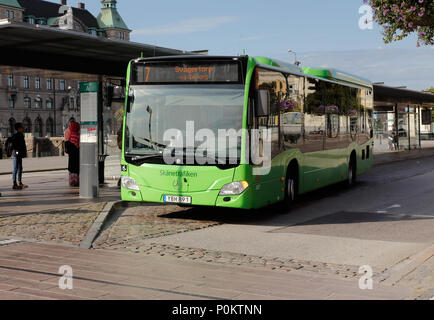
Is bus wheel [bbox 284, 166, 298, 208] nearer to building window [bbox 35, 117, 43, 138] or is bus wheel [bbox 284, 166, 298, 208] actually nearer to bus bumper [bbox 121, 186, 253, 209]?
bus bumper [bbox 121, 186, 253, 209]

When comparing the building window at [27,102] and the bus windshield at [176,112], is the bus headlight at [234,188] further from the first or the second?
the building window at [27,102]

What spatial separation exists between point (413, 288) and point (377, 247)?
97.7 inches

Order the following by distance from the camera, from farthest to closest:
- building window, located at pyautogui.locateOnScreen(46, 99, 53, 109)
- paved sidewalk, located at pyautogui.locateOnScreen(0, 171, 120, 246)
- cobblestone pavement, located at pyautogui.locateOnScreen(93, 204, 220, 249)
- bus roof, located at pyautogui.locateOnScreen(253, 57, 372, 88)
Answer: building window, located at pyautogui.locateOnScreen(46, 99, 53, 109) → bus roof, located at pyautogui.locateOnScreen(253, 57, 372, 88) → paved sidewalk, located at pyautogui.locateOnScreen(0, 171, 120, 246) → cobblestone pavement, located at pyautogui.locateOnScreen(93, 204, 220, 249)

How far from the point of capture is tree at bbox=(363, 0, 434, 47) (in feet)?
43.1

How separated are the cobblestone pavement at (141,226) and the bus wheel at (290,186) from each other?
1817mm

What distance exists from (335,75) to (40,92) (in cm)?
10128

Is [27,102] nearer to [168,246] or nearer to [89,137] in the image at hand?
[89,137]

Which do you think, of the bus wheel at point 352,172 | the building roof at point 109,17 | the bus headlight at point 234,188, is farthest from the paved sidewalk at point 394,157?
the building roof at point 109,17

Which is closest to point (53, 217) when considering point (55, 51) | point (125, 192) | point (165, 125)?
point (125, 192)

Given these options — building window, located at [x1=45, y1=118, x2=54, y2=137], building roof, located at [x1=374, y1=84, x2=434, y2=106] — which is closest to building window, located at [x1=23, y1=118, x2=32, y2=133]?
building window, located at [x1=45, y1=118, x2=54, y2=137]

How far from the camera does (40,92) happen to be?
111500mm

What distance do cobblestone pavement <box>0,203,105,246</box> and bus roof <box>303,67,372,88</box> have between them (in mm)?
5734

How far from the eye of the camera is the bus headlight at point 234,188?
10.8m

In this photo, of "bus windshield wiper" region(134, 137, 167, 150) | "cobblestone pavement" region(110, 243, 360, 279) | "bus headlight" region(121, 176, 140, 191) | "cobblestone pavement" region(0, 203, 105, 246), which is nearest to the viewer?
"cobblestone pavement" region(110, 243, 360, 279)
